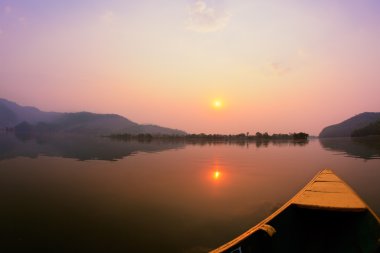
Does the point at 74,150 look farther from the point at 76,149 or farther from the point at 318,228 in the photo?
the point at 318,228

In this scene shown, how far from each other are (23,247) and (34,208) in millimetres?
5968

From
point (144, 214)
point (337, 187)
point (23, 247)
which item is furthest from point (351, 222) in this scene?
point (23, 247)

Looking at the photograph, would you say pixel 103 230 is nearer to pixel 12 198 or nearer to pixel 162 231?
pixel 162 231

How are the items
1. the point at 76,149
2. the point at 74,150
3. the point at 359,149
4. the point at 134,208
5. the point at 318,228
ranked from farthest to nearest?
the point at 359,149
the point at 76,149
the point at 74,150
the point at 134,208
the point at 318,228

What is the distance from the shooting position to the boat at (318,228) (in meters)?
8.55

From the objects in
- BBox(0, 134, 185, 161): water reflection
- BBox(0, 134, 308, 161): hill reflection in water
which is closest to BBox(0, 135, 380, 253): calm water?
BBox(0, 134, 185, 161): water reflection

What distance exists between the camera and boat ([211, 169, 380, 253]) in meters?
8.55

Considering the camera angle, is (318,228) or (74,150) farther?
(74,150)

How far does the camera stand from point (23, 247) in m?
10.9

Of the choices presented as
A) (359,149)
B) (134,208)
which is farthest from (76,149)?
(359,149)

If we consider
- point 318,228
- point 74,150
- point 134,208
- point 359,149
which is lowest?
point 134,208

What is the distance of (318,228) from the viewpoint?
478 inches

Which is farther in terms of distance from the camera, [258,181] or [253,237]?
[258,181]

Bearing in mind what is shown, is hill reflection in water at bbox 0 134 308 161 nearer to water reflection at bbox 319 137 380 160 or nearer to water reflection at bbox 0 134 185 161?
water reflection at bbox 0 134 185 161
